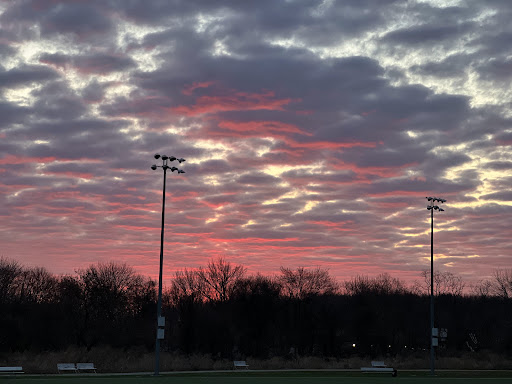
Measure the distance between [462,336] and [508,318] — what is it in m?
8.54

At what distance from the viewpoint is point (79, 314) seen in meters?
78.7

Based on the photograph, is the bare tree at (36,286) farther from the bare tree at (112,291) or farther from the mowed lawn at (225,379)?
the mowed lawn at (225,379)

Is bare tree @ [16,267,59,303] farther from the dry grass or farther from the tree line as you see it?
the dry grass

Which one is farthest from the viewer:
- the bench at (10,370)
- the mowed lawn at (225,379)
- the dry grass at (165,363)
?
the dry grass at (165,363)

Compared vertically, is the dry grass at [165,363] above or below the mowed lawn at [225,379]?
below

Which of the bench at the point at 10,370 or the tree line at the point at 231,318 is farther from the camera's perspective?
the tree line at the point at 231,318

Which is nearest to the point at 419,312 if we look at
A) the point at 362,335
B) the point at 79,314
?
the point at 362,335

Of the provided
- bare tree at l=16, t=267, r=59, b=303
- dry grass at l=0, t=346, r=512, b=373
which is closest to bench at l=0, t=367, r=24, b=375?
dry grass at l=0, t=346, r=512, b=373

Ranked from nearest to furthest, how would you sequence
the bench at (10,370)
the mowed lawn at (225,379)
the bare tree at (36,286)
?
the mowed lawn at (225,379) → the bench at (10,370) → the bare tree at (36,286)

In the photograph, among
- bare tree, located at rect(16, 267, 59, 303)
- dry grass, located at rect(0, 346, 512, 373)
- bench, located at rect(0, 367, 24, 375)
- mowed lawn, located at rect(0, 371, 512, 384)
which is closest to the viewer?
mowed lawn, located at rect(0, 371, 512, 384)

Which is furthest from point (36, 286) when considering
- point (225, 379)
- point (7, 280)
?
point (225, 379)

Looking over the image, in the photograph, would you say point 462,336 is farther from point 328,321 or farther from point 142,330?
point 142,330

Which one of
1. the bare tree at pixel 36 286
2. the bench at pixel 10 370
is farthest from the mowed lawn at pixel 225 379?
the bare tree at pixel 36 286

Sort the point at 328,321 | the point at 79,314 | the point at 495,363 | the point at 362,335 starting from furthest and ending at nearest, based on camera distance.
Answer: the point at 362,335 < the point at 328,321 < the point at 79,314 < the point at 495,363
